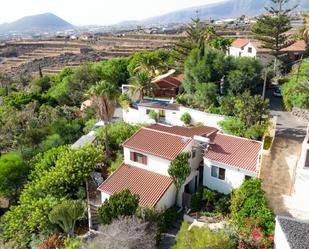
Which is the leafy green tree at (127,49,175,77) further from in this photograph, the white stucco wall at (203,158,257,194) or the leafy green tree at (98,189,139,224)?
the leafy green tree at (98,189,139,224)

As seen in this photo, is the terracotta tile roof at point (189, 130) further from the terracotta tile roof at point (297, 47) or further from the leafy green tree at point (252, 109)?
the terracotta tile roof at point (297, 47)

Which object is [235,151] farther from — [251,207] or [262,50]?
[262,50]

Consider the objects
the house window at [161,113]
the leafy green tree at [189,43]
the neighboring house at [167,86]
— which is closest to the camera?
the house window at [161,113]

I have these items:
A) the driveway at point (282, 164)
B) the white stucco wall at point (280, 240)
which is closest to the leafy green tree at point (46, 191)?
the driveway at point (282, 164)

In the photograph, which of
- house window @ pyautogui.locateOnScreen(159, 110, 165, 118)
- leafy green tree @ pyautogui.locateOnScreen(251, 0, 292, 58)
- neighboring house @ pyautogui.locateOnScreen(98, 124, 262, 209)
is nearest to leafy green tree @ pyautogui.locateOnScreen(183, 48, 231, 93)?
house window @ pyautogui.locateOnScreen(159, 110, 165, 118)

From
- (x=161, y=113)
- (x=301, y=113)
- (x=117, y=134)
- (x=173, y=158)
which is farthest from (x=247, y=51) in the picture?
(x=173, y=158)

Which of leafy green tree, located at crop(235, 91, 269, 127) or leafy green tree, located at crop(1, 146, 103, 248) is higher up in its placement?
leafy green tree, located at crop(235, 91, 269, 127)

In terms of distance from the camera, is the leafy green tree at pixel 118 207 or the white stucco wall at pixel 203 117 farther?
the white stucco wall at pixel 203 117
